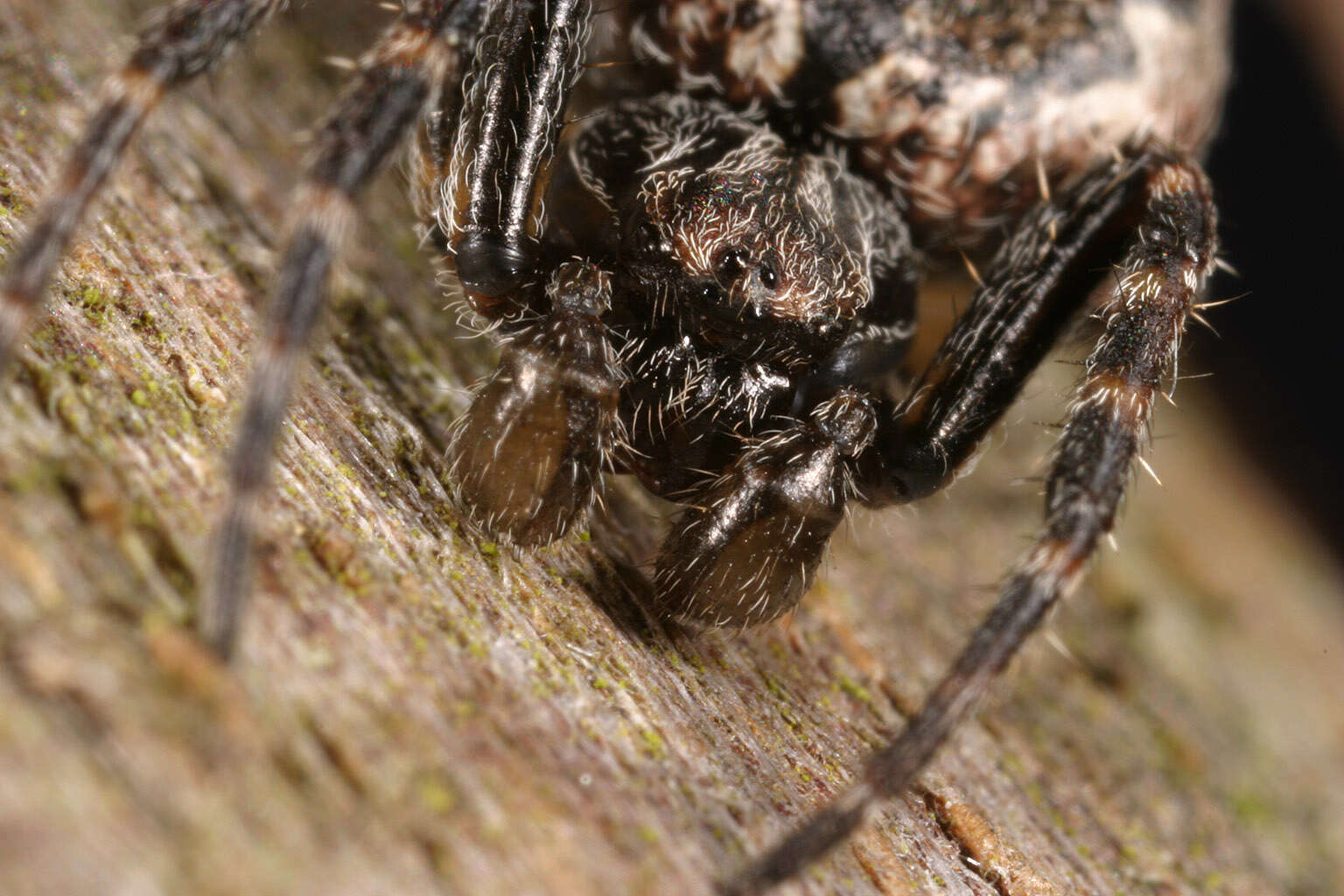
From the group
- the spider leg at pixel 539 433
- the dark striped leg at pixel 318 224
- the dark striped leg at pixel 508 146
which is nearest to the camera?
the dark striped leg at pixel 318 224

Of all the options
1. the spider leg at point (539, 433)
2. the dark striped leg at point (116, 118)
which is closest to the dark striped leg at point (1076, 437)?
the spider leg at point (539, 433)

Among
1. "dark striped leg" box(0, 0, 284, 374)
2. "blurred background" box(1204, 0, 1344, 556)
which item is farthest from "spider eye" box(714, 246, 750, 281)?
"blurred background" box(1204, 0, 1344, 556)

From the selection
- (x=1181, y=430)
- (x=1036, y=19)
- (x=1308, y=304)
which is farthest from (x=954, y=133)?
(x=1308, y=304)

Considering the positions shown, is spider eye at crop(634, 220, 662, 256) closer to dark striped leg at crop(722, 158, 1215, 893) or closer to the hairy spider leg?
the hairy spider leg

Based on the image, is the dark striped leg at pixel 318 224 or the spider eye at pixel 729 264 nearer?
the dark striped leg at pixel 318 224

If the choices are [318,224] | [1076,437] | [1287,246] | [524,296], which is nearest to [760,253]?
A: [524,296]

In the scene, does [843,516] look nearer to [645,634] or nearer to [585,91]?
[645,634]

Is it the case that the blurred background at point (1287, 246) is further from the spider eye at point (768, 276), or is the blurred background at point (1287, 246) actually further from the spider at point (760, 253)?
the spider eye at point (768, 276)
